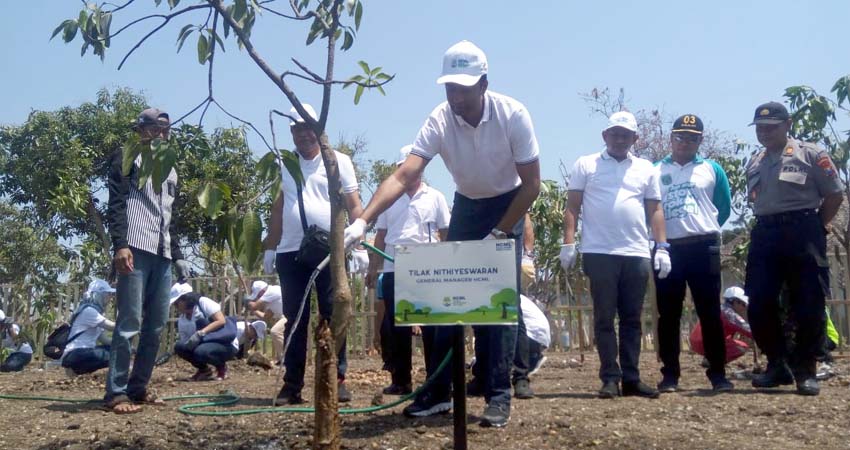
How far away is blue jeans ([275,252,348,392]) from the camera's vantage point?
17.2 feet

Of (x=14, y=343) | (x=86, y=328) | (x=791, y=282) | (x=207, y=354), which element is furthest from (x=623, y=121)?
(x=14, y=343)

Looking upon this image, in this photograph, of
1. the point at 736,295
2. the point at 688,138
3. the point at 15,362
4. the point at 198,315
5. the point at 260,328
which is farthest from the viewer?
the point at 15,362

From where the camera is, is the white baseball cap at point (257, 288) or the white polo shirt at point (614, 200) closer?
the white polo shirt at point (614, 200)

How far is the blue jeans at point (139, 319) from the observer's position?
5277 mm

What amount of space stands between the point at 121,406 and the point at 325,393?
237 centimetres

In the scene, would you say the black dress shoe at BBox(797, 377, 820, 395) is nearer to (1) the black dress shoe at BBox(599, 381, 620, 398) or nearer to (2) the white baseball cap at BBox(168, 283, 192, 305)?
(1) the black dress shoe at BBox(599, 381, 620, 398)

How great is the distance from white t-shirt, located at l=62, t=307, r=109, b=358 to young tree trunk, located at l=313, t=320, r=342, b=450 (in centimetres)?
571

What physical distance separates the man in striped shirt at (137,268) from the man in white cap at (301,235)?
2.28 feet

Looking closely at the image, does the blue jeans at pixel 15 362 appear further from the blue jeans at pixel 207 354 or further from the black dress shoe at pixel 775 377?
the black dress shoe at pixel 775 377

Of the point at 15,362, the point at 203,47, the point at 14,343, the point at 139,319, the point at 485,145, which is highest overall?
the point at 203,47

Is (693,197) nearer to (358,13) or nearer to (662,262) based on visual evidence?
(662,262)

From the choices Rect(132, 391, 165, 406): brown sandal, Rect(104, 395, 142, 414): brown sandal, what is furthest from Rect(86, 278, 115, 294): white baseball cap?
Rect(104, 395, 142, 414): brown sandal

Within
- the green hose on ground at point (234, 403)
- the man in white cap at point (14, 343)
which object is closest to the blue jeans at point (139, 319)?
the green hose on ground at point (234, 403)

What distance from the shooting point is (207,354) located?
8.30 metres
